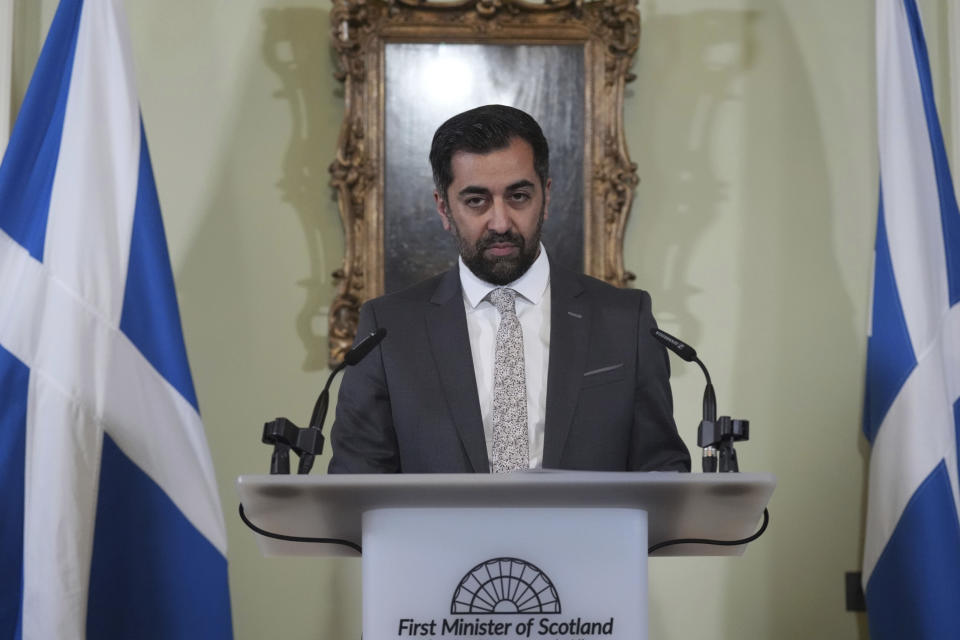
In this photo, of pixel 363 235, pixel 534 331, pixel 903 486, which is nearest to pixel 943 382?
pixel 903 486

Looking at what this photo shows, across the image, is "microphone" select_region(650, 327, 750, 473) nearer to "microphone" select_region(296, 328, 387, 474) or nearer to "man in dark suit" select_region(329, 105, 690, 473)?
"man in dark suit" select_region(329, 105, 690, 473)

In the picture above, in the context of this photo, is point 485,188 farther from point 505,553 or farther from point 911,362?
point 911,362

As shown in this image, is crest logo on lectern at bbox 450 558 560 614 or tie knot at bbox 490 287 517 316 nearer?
crest logo on lectern at bbox 450 558 560 614

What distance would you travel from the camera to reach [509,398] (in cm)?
227

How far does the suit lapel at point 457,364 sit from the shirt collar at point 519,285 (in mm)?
23

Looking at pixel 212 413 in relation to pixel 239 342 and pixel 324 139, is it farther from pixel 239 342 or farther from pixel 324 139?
pixel 324 139

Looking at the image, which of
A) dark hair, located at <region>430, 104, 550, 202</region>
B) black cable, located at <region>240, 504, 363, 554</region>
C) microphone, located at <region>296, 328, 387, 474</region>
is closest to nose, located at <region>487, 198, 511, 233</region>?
dark hair, located at <region>430, 104, 550, 202</region>

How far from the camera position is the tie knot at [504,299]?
241 centimetres

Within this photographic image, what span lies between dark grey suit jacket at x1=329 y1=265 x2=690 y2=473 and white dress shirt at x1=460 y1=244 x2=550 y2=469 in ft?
0.20

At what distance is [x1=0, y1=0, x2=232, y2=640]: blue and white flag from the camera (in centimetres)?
259

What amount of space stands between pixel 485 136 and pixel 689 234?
3.77ft

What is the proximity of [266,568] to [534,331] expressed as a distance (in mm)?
1299

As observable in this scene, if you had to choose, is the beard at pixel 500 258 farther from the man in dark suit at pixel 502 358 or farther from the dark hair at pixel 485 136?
the dark hair at pixel 485 136

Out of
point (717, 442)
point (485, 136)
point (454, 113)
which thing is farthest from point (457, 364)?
point (454, 113)
